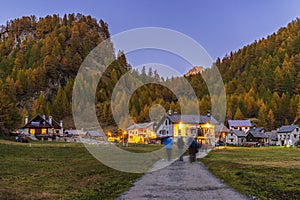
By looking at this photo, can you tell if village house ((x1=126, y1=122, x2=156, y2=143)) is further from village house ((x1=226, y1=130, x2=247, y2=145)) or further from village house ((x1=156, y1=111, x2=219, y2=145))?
village house ((x1=226, y1=130, x2=247, y2=145))

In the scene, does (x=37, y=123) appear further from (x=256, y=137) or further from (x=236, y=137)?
(x=256, y=137)

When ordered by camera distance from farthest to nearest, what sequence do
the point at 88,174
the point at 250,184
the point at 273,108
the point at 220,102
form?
the point at 220,102 < the point at 273,108 < the point at 88,174 < the point at 250,184

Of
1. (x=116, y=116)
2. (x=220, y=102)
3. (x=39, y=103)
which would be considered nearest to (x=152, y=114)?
(x=116, y=116)

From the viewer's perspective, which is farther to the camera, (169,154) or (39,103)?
(39,103)

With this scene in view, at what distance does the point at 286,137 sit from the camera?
12675 cm

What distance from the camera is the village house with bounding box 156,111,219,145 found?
10100 centimetres

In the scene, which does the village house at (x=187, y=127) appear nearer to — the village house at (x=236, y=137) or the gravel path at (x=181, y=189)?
the village house at (x=236, y=137)

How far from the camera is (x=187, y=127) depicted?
103 metres

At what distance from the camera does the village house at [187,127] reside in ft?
331

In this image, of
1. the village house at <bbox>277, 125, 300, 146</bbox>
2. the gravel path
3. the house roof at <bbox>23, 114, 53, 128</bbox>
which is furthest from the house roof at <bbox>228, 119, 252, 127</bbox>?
the gravel path

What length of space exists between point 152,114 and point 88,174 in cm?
15839

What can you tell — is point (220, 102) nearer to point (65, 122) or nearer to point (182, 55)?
point (65, 122)

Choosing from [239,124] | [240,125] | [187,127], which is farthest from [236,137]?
[187,127]

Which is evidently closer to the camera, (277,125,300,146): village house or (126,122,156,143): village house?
(126,122,156,143): village house
